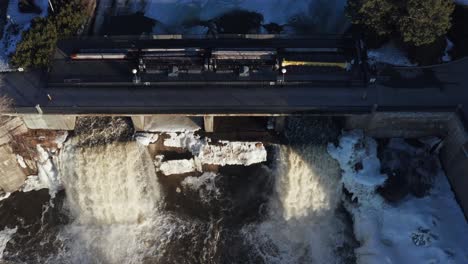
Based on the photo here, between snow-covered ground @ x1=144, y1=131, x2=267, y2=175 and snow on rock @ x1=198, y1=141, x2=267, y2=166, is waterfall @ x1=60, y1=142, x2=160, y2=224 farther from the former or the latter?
snow on rock @ x1=198, y1=141, x2=267, y2=166

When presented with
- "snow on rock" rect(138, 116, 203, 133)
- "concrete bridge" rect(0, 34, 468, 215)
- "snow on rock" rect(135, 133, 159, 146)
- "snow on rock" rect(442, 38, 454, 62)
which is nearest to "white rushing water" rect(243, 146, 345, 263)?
"concrete bridge" rect(0, 34, 468, 215)

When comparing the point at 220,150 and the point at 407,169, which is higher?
the point at 220,150

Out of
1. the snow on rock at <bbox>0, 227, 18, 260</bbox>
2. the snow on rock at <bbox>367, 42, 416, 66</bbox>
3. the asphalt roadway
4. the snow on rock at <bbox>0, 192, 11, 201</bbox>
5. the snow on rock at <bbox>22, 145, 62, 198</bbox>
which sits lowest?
the snow on rock at <bbox>0, 227, 18, 260</bbox>

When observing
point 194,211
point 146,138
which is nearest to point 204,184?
point 194,211

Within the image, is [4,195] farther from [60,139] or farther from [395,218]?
[395,218]

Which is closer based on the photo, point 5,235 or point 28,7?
point 5,235

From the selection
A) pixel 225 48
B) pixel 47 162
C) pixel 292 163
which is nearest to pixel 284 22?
pixel 225 48

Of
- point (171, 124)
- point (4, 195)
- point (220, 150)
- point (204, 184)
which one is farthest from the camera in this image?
point (4, 195)

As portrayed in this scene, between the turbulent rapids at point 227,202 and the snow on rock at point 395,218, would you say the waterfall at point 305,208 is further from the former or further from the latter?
the snow on rock at point 395,218
